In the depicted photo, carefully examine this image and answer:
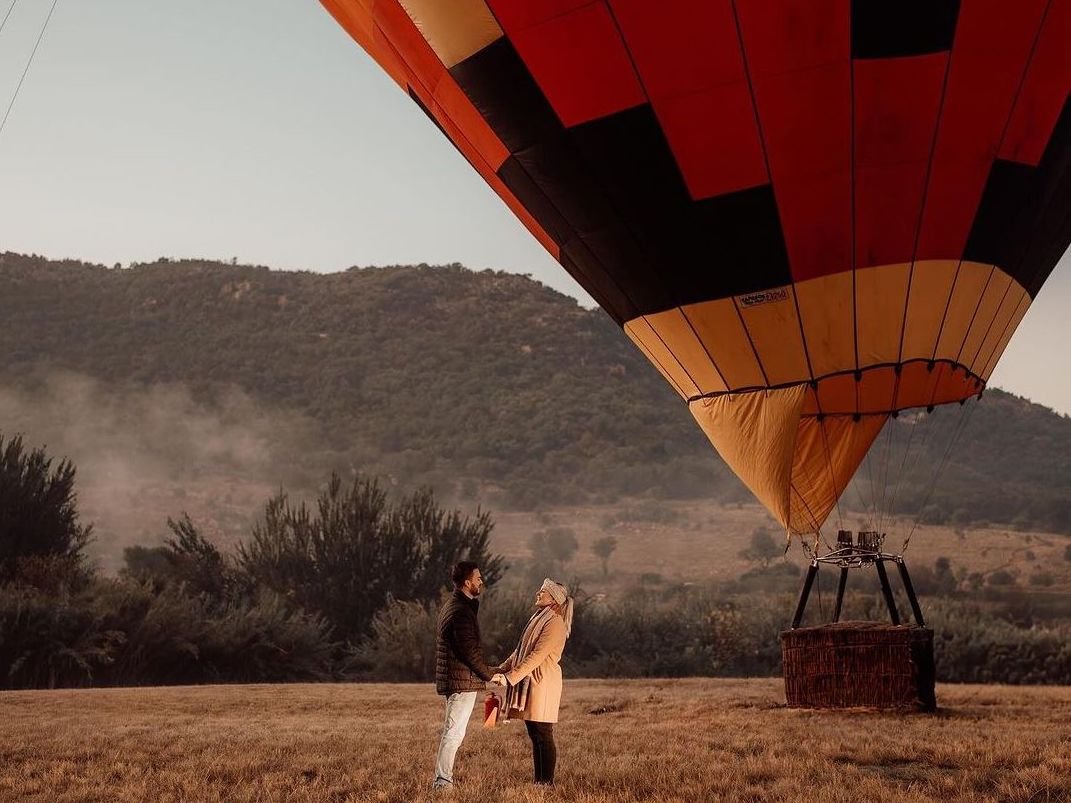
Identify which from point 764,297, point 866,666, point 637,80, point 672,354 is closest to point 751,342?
point 764,297

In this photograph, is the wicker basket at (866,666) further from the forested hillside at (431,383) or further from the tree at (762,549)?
the forested hillside at (431,383)

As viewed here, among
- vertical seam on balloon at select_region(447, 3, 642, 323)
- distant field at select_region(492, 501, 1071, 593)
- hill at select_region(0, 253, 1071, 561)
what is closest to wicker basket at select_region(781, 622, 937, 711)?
vertical seam on balloon at select_region(447, 3, 642, 323)

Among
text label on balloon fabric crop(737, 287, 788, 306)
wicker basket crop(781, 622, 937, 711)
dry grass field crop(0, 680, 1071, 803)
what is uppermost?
text label on balloon fabric crop(737, 287, 788, 306)

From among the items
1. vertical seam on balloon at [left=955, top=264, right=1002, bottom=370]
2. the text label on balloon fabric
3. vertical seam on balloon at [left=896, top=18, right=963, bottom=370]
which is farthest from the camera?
vertical seam on balloon at [left=955, top=264, right=1002, bottom=370]

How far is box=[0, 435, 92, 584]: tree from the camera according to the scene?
69.0 ft

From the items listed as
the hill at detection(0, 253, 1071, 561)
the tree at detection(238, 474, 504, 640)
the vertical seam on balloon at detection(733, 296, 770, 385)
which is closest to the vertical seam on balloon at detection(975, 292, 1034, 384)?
the vertical seam on balloon at detection(733, 296, 770, 385)

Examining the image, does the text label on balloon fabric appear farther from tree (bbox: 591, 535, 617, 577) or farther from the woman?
tree (bbox: 591, 535, 617, 577)

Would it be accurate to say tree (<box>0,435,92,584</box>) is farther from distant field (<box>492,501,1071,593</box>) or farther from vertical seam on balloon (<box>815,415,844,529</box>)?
distant field (<box>492,501,1071,593</box>)

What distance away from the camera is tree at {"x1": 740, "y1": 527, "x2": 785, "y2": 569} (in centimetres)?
5031

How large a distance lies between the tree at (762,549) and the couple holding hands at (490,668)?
4416cm

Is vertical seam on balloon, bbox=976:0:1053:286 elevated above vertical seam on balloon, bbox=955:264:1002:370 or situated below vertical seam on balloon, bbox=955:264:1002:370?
above

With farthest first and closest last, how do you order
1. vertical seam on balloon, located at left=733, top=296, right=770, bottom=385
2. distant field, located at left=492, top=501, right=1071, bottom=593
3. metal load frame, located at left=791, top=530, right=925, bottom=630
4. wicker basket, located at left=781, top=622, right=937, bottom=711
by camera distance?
distant field, located at left=492, top=501, right=1071, bottom=593, metal load frame, located at left=791, top=530, right=925, bottom=630, wicker basket, located at left=781, top=622, right=937, bottom=711, vertical seam on balloon, located at left=733, top=296, right=770, bottom=385

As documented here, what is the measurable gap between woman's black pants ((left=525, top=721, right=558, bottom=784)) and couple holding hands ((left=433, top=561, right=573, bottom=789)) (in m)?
0.13

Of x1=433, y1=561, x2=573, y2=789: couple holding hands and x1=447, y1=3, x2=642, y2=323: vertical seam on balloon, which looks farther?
x1=447, y1=3, x2=642, y2=323: vertical seam on balloon
